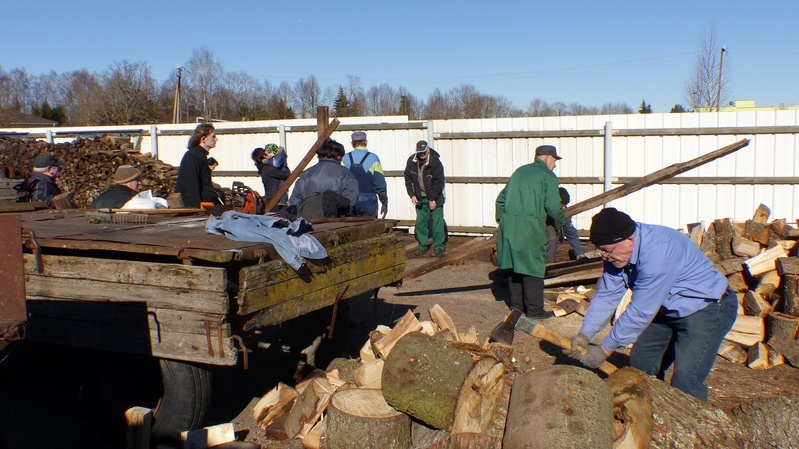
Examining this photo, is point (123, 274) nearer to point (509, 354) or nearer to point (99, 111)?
point (509, 354)

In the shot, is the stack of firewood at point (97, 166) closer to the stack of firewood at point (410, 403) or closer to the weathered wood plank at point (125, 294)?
the weathered wood plank at point (125, 294)

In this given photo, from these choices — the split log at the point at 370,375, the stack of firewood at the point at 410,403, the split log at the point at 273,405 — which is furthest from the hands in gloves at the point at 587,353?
the split log at the point at 273,405

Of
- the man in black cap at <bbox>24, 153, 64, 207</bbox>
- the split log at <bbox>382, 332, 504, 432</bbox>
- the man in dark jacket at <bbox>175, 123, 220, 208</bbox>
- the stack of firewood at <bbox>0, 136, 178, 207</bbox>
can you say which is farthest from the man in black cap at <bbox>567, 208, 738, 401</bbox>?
the stack of firewood at <bbox>0, 136, 178, 207</bbox>

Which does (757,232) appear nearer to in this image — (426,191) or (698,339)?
(698,339)

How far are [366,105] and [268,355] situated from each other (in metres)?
42.8

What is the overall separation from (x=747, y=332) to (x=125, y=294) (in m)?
5.07

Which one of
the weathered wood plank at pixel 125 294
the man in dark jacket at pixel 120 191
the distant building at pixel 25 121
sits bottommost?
the weathered wood plank at pixel 125 294

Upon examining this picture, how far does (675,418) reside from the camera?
11.9 feet

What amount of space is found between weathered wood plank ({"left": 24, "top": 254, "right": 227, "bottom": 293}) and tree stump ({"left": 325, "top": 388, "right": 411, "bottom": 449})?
3.41ft

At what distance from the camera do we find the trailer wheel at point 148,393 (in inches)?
158

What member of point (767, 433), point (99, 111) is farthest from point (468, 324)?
point (99, 111)

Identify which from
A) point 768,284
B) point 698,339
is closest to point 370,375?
point 698,339

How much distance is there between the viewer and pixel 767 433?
414 centimetres

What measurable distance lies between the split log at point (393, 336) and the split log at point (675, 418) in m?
1.60
